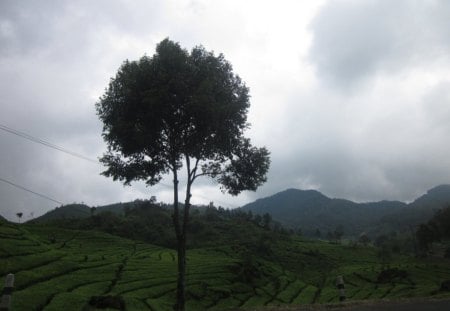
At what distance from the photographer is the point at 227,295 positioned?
49.1m

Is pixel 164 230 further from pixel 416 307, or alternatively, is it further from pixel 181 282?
pixel 416 307

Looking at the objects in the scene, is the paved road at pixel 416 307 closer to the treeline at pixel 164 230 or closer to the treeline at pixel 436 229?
the treeline at pixel 164 230

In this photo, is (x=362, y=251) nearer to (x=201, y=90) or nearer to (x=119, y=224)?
(x=119, y=224)

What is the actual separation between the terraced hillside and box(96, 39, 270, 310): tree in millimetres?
8215

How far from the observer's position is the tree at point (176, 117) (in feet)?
78.1

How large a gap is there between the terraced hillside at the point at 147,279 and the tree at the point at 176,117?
8215 mm

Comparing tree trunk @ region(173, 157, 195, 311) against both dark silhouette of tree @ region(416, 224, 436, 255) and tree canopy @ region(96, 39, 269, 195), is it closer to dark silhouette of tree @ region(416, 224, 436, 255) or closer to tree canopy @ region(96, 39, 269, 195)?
tree canopy @ region(96, 39, 269, 195)

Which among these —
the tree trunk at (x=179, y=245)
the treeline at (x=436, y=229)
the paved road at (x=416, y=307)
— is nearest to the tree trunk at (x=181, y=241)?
the tree trunk at (x=179, y=245)

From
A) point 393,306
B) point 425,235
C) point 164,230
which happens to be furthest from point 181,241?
point 425,235

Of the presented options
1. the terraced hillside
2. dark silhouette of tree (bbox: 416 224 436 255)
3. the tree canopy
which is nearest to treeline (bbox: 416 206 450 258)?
dark silhouette of tree (bbox: 416 224 436 255)

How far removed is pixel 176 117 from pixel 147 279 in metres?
28.3

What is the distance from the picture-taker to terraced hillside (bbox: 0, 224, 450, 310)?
31.3 metres

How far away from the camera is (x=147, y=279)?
47.5m

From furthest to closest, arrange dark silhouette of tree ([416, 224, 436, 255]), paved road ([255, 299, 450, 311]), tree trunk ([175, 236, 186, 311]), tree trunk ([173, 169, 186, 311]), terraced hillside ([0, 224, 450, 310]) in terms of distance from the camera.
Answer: dark silhouette of tree ([416, 224, 436, 255]), terraced hillside ([0, 224, 450, 310]), tree trunk ([173, 169, 186, 311]), tree trunk ([175, 236, 186, 311]), paved road ([255, 299, 450, 311])
